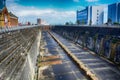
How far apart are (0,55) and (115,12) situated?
641ft

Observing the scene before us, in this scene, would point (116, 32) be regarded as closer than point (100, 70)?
No

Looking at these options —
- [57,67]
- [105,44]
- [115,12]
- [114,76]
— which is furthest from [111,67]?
[115,12]

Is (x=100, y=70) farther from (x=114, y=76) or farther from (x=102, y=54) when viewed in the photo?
(x=102, y=54)

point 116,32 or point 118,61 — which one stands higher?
point 116,32

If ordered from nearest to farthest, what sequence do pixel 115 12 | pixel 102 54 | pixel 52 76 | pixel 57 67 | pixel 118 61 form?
pixel 52 76 → pixel 57 67 → pixel 118 61 → pixel 102 54 → pixel 115 12

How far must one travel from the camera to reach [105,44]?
60.9m

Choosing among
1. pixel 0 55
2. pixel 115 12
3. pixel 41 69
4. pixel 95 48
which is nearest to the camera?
pixel 0 55

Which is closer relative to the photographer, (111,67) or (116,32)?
(111,67)

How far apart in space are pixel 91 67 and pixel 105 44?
66.7 ft

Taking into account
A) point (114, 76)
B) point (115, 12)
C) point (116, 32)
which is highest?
point (115, 12)

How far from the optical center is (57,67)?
41.3m

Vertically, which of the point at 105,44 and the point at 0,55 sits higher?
the point at 0,55

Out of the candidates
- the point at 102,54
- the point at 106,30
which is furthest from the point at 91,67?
the point at 106,30

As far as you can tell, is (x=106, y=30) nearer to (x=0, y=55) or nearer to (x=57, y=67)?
(x=57, y=67)
